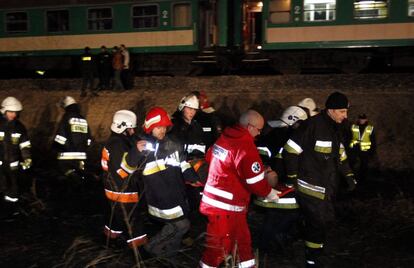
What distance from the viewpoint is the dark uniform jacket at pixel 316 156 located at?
4656 mm

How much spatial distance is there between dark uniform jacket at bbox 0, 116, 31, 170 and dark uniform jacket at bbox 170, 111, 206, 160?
221 cm

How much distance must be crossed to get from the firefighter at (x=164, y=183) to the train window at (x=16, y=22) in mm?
14105

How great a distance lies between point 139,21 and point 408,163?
9.59 m

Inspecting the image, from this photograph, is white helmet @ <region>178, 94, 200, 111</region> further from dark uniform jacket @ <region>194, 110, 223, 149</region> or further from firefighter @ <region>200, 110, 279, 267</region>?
firefighter @ <region>200, 110, 279, 267</region>

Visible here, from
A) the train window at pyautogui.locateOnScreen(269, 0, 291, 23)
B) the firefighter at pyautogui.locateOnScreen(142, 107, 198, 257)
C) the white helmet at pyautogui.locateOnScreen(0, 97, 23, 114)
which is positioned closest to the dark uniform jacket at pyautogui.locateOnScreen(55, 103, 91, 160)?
the white helmet at pyautogui.locateOnScreen(0, 97, 23, 114)

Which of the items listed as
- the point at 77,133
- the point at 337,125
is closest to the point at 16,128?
the point at 77,133

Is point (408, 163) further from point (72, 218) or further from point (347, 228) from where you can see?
point (72, 218)

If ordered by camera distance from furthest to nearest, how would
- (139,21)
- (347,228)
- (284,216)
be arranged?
(139,21) < (347,228) < (284,216)

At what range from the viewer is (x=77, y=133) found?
24.9 ft

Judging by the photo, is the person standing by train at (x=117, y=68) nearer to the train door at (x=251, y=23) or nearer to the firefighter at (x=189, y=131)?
the train door at (x=251, y=23)

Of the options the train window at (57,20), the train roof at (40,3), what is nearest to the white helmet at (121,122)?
the train roof at (40,3)

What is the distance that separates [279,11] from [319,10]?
117 centimetres

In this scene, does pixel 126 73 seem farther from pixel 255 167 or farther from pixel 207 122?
pixel 255 167

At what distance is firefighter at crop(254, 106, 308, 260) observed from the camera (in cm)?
546
